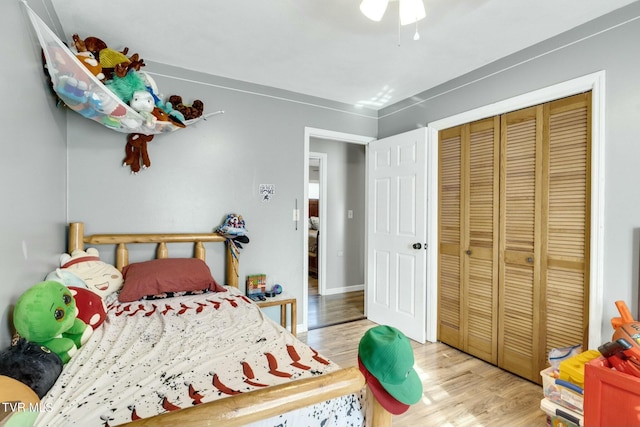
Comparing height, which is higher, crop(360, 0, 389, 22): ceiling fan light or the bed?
crop(360, 0, 389, 22): ceiling fan light

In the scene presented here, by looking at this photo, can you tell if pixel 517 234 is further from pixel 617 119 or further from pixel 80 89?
pixel 80 89

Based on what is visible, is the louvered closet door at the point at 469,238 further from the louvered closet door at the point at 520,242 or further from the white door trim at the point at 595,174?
the white door trim at the point at 595,174

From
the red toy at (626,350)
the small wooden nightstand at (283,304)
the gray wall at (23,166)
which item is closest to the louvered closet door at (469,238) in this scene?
the red toy at (626,350)

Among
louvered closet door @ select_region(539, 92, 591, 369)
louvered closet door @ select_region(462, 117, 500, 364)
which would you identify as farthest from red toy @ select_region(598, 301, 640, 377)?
louvered closet door @ select_region(462, 117, 500, 364)

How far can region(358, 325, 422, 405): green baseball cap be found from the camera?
903 millimetres

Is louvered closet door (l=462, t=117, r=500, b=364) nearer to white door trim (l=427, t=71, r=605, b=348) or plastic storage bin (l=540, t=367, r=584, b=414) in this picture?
white door trim (l=427, t=71, r=605, b=348)

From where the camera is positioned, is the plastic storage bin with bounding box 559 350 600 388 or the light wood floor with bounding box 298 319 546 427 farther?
the light wood floor with bounding box 298 319 546 427

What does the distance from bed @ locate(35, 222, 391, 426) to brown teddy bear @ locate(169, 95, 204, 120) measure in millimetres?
1509

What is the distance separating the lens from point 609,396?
1.34 metres

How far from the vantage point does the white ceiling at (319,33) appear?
5.87 feet

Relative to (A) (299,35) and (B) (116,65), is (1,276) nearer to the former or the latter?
(B) (116,65)

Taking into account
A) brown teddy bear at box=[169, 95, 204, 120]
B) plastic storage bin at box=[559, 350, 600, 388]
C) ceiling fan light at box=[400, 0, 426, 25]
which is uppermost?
ceiling fan light at box=[400, 0, 426, 25]

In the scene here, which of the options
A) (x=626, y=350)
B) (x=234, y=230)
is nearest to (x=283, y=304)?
(x=234, y=230)

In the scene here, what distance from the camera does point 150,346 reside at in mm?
1389
